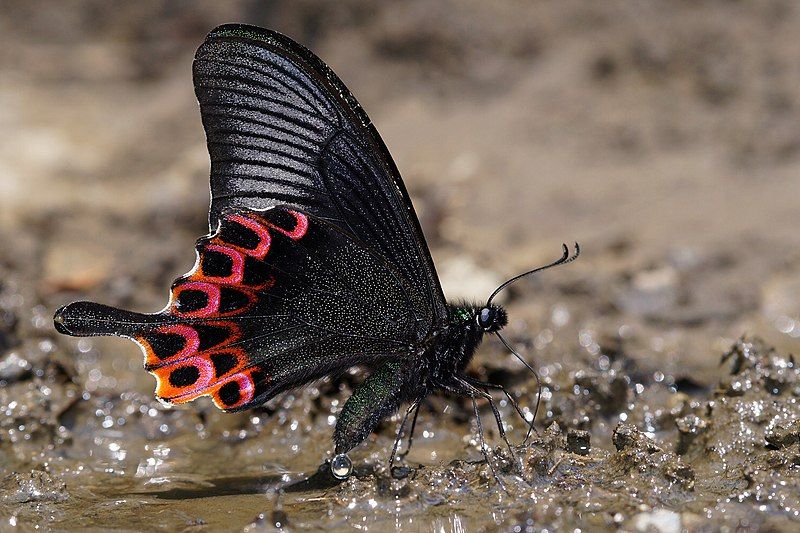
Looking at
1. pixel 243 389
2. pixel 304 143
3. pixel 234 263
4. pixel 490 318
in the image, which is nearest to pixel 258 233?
pixel 234 263

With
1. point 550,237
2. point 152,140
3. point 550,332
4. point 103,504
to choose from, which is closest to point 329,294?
point 103,504

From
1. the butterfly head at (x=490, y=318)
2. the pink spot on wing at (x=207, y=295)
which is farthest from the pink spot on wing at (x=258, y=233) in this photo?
the butterfly head at (x=490, y=318)

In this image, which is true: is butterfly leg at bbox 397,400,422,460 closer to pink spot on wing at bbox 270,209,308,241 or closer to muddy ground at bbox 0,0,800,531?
muddy ground at bbox 0,0,800,531

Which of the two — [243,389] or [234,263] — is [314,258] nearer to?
[234,263]

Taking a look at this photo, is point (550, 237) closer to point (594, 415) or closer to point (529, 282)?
point (529, 282)

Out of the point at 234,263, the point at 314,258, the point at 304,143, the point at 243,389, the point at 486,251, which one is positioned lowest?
the point at 243,389

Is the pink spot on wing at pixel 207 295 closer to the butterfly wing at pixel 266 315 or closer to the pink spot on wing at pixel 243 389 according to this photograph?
the butterfly wing at pixel 266 315
